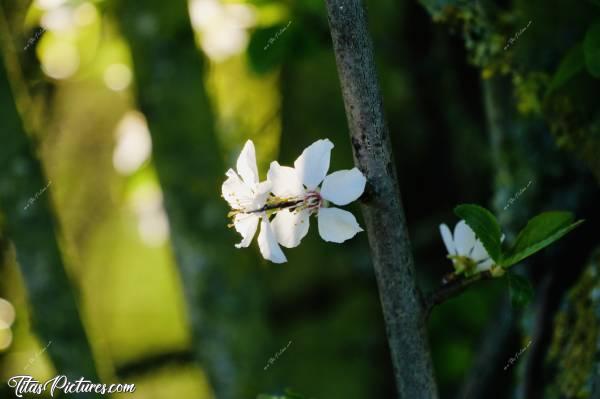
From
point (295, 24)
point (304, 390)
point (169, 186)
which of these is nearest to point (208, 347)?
point (169, 186)

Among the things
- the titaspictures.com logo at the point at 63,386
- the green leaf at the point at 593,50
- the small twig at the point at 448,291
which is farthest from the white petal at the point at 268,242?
the titaspictures.com logo at the point at 63,386

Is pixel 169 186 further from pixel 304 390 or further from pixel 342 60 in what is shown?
pixel 342 60

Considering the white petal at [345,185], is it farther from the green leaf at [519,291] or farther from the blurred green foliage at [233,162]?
the blurred green foliage at [233,162]

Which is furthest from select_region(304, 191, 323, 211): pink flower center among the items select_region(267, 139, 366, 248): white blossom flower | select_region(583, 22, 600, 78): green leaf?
select_region(583, 22, 600, 78): green leaf

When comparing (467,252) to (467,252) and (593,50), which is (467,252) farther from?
(593,50)

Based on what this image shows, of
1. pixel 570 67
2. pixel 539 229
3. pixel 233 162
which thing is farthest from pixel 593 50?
pixel 233 162
